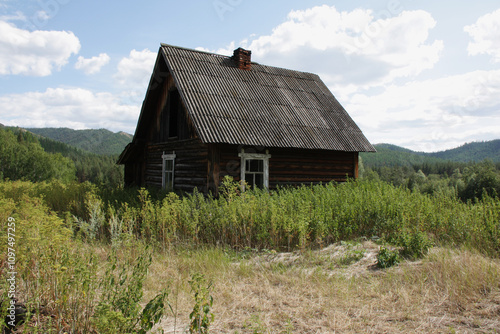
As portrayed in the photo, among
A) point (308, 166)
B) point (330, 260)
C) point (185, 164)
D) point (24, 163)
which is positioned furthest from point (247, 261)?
point (24, 163)

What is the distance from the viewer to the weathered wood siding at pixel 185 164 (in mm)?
10438

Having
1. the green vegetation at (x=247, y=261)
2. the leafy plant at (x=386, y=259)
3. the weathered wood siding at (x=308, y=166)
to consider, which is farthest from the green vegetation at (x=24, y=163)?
the leafy plant at (x=386, y=259)

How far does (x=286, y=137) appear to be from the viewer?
11.1m

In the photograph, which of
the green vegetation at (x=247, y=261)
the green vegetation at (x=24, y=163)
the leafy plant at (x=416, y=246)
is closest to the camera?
the green vegetation at (x=247, y=261)

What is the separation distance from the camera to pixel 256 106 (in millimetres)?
11742

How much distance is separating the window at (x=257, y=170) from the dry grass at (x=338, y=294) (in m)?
5.16

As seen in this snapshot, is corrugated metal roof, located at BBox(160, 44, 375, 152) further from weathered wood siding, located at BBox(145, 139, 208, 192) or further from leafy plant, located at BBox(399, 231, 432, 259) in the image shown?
leafy plant, located at BBox(399, 231, 432, 259)

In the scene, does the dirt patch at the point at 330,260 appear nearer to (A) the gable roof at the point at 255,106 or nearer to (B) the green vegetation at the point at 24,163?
(A) the gable roof at the point at 255,106

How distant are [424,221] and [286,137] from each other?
5044 millimetres

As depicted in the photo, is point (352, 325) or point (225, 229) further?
point (225, 229)

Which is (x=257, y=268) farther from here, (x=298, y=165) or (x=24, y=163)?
(x=24, y=163)

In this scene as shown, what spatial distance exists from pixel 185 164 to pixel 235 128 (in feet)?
7.97

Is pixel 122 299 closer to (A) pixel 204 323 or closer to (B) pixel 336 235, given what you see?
(A) pixel 204 323

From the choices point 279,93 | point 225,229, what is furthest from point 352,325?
point 279,93
